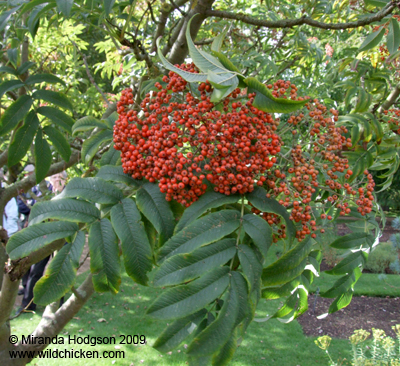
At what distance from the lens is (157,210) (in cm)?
118

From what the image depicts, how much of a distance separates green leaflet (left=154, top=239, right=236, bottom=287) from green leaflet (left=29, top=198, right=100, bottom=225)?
36 cm

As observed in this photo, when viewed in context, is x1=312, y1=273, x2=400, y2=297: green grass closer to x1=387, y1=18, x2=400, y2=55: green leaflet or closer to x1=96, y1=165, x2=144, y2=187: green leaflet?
x1=387, y1=18, x2=400, y2=55: green leaflet

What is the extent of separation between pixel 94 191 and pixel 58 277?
33 centimetres

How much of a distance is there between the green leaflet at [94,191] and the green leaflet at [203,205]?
289 millimetres

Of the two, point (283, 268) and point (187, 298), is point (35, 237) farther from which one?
point (283, 268)

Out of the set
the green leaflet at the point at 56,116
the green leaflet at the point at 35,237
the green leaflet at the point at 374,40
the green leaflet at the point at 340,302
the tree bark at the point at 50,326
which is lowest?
the tree bark at the point at 50,326

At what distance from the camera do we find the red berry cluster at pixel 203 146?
1.13 metres

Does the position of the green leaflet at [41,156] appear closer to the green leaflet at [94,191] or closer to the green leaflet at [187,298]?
the green leaflet at [94,191]

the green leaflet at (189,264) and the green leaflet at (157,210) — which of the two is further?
the green leaflet at (157,210)

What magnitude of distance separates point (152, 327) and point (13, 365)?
11.6ft

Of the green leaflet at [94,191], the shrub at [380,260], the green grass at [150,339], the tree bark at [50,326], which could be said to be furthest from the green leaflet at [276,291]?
the shrub at [380,260]

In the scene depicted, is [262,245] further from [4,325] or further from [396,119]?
[4,325]

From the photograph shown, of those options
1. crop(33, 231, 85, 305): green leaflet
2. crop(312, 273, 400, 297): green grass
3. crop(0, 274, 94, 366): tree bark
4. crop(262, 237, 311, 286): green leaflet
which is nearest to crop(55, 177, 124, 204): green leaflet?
crop(33, 231, 85, 305): green leaflet

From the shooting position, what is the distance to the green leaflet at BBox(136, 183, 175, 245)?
45.3 inches
